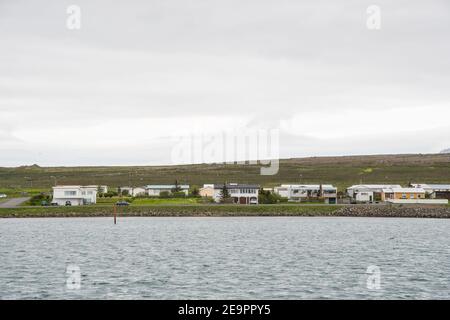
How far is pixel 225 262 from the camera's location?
59.9 m

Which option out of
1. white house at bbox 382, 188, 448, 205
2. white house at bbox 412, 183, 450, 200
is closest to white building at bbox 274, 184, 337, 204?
white house at bbox 382, 188, 448, 205

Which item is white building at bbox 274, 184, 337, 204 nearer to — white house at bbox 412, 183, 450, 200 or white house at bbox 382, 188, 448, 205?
white house at bbox 382, 188, 448, 205

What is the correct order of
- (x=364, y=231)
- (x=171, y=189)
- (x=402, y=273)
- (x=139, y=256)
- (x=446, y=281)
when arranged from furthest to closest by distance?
(x=171, y=189)
(x=364, y=231)
(x=139, y=256)
(x=402, y=273)
(x=446, y=281)

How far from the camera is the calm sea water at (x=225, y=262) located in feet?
148

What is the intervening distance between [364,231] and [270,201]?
5255 centimetres

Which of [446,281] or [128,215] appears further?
[128,215]

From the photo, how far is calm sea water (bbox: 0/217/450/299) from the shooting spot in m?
45.1

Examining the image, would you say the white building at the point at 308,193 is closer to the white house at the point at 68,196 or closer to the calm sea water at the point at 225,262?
the white house at the point at 68,196

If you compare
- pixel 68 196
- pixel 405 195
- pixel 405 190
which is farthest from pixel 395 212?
pixel 68 196

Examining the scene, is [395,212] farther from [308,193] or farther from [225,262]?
[225,262]

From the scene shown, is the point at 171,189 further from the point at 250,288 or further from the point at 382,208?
the point at 250,288
